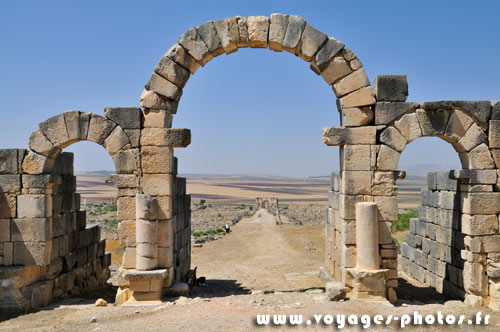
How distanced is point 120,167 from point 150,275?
8.07 feet

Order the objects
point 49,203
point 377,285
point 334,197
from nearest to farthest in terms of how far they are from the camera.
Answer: point 377,285 → point 49,203 → point 334,197

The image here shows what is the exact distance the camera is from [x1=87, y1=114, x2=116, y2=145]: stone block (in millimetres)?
9406

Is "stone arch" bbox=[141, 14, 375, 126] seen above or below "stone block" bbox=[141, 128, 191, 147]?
above

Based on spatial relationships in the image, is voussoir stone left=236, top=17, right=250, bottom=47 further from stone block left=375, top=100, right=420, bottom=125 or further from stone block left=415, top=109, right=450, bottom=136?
stone block left=415, top=109, right=450, bottom=136

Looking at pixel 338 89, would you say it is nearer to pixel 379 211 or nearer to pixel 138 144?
pixel 379 211

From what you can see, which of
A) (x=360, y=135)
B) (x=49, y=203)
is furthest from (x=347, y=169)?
(x=49, y=203)

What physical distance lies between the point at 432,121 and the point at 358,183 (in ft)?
6.93

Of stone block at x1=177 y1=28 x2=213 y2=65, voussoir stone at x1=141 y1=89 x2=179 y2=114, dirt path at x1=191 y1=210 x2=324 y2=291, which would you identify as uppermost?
stone block at x1=177 y1=28 x2=213 y2=65

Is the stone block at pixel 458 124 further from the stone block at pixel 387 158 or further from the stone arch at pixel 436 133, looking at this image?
the stone block at pixel 387 158

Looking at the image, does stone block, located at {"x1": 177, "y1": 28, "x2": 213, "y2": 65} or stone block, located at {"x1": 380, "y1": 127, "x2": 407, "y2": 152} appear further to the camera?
stone block, located at {"x1": 177, "y1": 28, "x2": 213, "y2": 65}

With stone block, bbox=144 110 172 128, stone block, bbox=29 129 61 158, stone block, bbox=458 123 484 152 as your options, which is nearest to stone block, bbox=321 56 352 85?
stone block, bbox=458 123 484 152

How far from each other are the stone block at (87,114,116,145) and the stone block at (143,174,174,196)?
1299 mm

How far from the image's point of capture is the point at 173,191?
9859 millimetres

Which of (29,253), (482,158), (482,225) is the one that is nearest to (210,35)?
(29,253)
